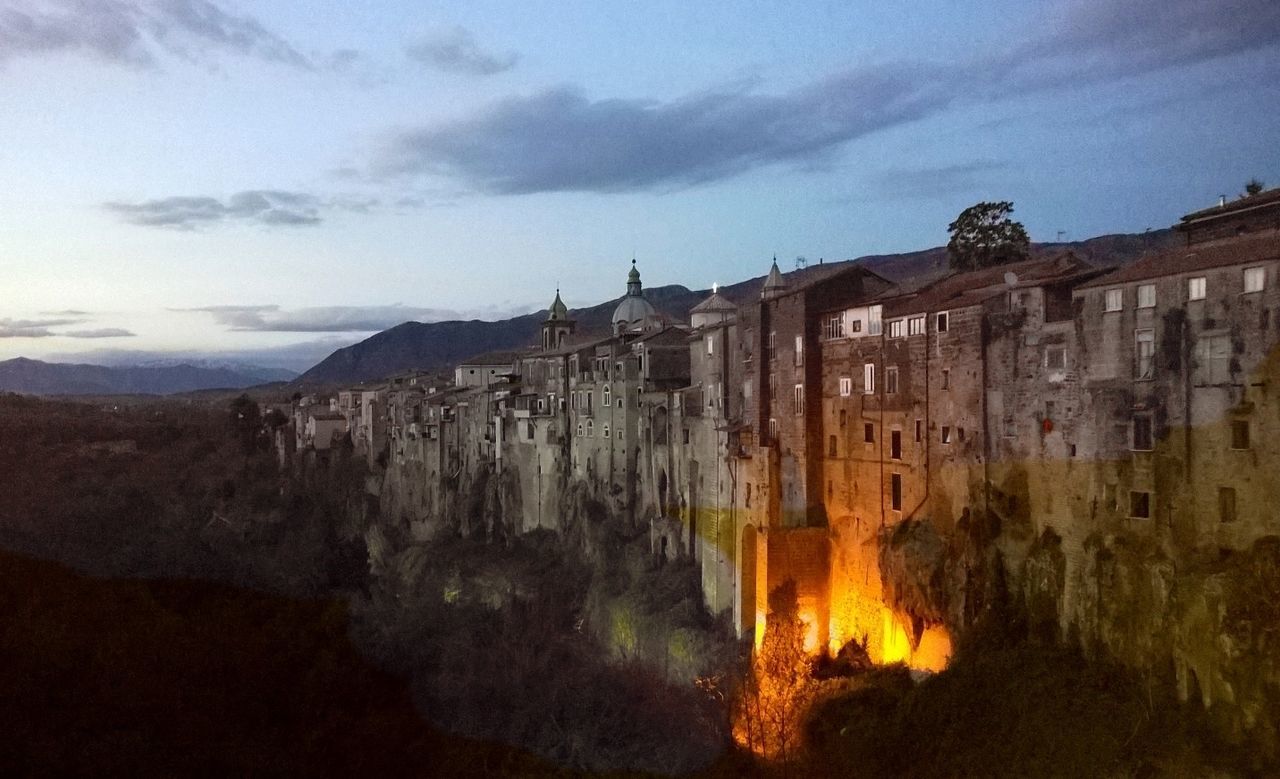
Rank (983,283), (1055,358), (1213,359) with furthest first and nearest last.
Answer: (983,283), (1055,358), (1213,359)

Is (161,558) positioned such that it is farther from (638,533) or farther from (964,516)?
(964,516)

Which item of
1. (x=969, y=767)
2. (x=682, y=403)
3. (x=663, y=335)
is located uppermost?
(x=663, y=335)

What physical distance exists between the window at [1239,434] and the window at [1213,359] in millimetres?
739

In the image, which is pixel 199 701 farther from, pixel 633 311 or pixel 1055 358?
pixel 1055 358

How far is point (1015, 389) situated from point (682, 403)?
44.6ft

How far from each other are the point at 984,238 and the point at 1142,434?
17900 millimetres

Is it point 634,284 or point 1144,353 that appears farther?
point 634,284

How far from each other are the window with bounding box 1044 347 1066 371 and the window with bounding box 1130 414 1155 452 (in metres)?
2.04

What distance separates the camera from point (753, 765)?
85.1ft

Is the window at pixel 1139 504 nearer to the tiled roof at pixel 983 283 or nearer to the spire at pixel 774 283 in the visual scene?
the tiled roof at pixel 983 283

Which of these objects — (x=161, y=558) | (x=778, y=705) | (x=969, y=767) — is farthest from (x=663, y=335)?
(x=161, y=558)

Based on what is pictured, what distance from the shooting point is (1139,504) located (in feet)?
58.9

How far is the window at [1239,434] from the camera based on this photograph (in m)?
16.3

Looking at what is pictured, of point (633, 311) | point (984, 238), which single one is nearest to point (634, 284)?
point (633, 311)
